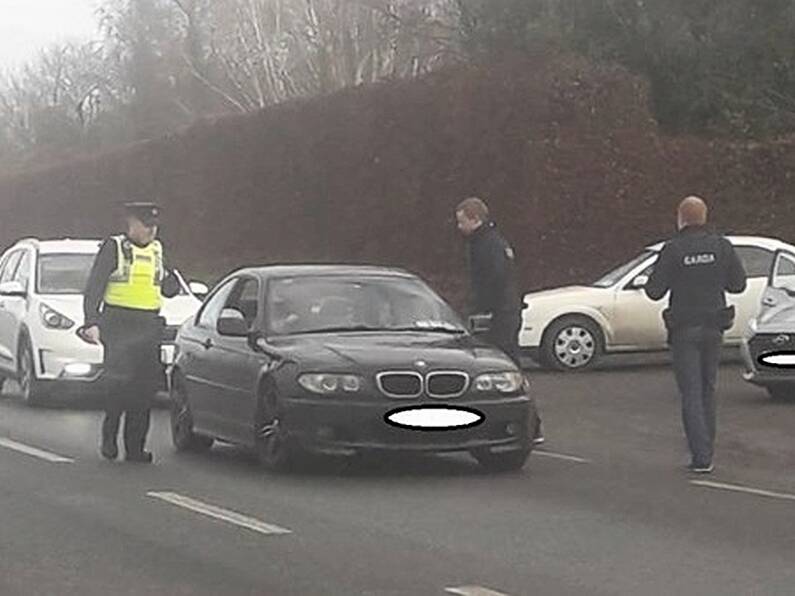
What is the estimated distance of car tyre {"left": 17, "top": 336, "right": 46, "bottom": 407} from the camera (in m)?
Result: 19.8

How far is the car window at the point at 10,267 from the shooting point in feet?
71.9

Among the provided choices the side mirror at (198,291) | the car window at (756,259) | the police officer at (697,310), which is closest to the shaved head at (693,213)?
the police officer at (697,310)

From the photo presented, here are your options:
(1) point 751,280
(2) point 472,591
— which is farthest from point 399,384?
(1) point 751,280

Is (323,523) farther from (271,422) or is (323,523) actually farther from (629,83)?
(629,83)

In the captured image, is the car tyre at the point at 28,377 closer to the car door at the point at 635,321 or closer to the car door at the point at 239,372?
the car door at the point at 239,372

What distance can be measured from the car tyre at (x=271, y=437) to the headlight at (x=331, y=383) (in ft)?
1.10

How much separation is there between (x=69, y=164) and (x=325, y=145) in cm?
1676

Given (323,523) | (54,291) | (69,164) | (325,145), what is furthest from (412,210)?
(323,523)

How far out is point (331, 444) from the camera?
43.3 feet

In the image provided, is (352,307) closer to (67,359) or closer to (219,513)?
(219,513)

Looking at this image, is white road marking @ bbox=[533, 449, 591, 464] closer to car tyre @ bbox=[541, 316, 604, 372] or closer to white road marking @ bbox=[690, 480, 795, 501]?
white road marking @ bbox=[690, 480, 795, 501]

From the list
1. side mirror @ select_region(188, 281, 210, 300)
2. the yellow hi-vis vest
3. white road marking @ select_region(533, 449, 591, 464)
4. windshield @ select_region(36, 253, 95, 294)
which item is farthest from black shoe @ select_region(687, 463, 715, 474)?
windshield @ select_region(36, 253, 95, 294)

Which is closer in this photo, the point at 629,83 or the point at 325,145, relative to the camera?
the point at 629,83

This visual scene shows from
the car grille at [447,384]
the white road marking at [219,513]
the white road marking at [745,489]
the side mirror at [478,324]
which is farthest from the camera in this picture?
the side mirror at [478,324]
